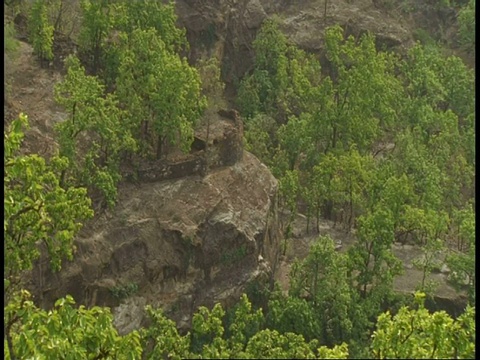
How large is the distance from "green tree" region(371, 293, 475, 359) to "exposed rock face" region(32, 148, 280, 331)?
70.2ft

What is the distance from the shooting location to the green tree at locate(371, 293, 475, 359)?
10180mm

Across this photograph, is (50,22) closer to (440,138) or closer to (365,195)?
(365,195)

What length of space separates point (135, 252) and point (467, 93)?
43.8 metres

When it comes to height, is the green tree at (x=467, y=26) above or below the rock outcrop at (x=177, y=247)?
above

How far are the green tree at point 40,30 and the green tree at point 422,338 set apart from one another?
31394mm

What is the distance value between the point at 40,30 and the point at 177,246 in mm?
16260

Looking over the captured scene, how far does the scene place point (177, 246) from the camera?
112 ft

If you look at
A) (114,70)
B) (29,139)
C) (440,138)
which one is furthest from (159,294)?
(440,138)

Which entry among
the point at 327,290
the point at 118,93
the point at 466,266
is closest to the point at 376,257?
the point at 327,290

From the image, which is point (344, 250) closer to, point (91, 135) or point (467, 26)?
point (91, 135)

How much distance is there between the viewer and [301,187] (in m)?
45.8

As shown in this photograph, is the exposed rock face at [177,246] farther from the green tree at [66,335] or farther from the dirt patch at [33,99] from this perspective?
the green tree at [66,335]

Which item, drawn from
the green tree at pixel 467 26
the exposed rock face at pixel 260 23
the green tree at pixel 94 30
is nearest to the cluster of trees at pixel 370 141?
the exposed rock face at pixel 260 23

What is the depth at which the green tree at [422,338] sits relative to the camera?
10.2 m
